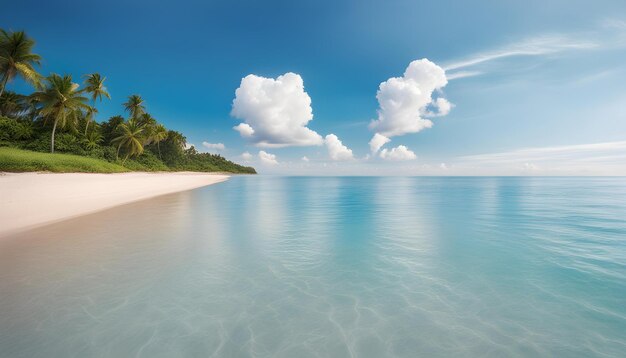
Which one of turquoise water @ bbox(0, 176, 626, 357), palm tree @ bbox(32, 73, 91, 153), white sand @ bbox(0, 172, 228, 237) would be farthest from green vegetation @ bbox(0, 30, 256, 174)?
turquoise water @ bbox(0, 176, 626, 357)

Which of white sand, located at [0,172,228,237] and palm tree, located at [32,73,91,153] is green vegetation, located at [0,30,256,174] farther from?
white sand, located at [0,172,228,237]

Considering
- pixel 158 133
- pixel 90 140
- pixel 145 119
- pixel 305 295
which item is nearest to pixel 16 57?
pixel 90 140

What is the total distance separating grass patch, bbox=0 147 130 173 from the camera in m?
24.0

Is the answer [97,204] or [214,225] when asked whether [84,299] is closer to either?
[214,225]

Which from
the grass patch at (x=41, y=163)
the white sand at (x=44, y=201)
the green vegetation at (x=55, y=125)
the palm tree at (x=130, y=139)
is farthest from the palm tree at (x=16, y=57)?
the white sand at (x=44, y=201)

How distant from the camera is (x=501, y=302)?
5.32m

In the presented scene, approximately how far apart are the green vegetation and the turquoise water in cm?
2694

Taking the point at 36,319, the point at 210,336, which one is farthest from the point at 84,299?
the point at 210,336

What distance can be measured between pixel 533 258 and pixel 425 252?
311cm

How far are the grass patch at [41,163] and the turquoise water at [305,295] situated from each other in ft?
70.2

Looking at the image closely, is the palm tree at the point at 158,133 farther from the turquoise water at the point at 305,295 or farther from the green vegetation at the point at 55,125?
the turquoise water at the point at 305,295

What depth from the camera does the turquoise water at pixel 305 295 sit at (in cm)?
396

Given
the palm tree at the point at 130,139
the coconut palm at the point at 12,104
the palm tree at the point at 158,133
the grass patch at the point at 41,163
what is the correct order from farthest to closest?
1. the palm tree at the point at 158,133
2. the palm tree at the point at 130,139
3. the coconut palm at the point at 12,104
4. the grass patch at the point at 41,163

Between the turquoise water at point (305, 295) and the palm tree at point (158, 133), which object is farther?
the palm tree at point (158, 133)
